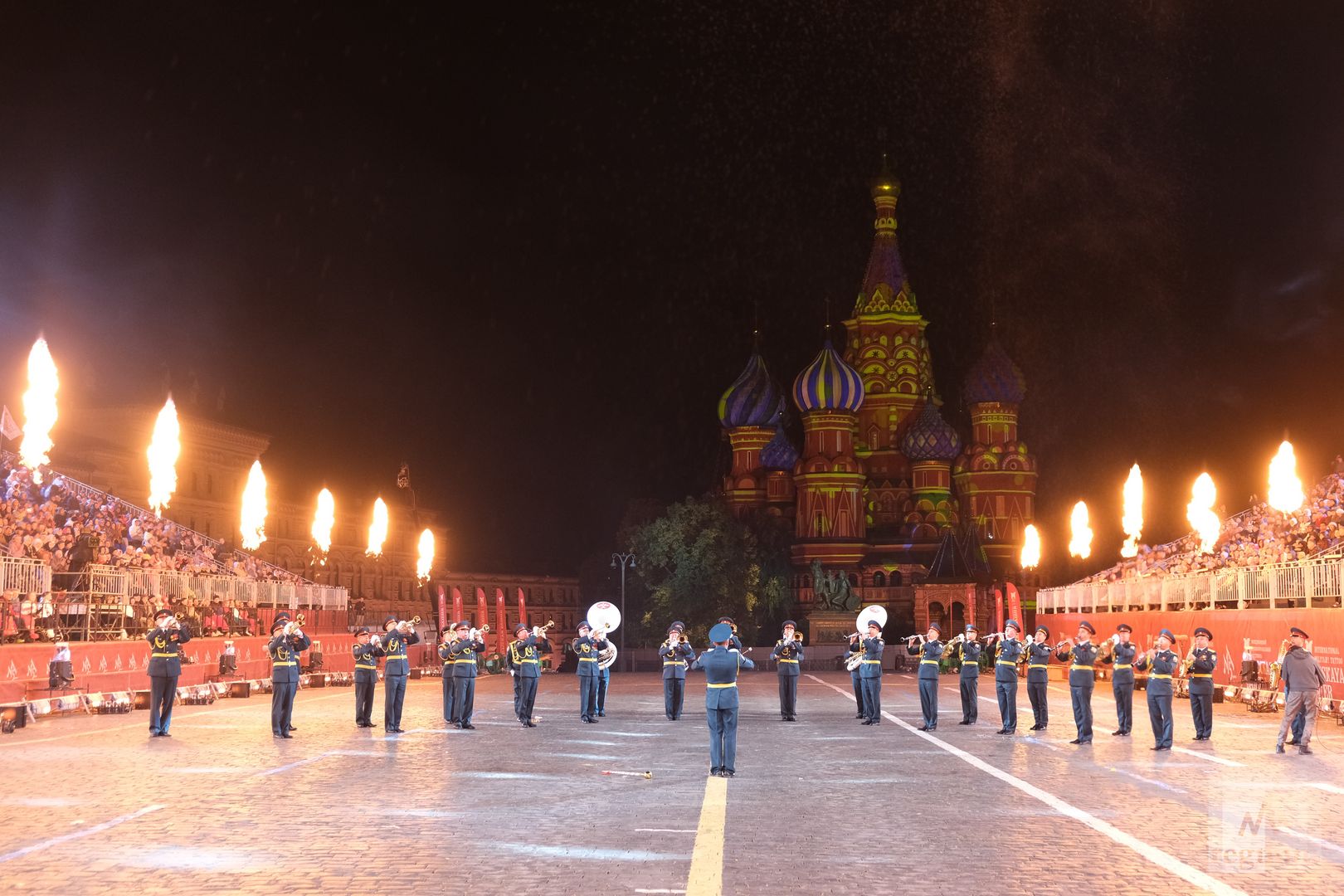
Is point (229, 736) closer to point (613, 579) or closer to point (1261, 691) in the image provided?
point (1261, 691)

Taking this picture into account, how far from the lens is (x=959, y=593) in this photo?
85125 mm

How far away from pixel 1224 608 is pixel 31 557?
28.9 metres

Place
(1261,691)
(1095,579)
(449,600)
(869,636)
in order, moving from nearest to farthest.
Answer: (869,636), (1261,691), (1095,579), (449,600)

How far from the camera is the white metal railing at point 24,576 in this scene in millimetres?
28594

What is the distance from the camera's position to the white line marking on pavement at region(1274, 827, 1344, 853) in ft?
37.4

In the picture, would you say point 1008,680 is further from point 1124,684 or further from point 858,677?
point 858,677

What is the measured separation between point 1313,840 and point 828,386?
284 ft

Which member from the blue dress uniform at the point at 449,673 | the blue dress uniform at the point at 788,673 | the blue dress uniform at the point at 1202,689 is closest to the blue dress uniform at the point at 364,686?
the blue dress uniform at the point at 449,673

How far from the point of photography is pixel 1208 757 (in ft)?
64.4

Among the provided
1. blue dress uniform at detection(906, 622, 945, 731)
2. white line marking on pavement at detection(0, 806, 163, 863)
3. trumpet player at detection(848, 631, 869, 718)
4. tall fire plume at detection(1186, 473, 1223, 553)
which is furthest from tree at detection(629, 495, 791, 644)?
white line marking on pavement at detection(0, 806, 163, 863)

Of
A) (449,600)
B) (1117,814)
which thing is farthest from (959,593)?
(1117,814)

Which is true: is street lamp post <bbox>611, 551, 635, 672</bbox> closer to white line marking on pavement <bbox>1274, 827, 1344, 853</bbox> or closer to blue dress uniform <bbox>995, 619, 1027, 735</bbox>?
blue dress uniform <bbox>995, 619, 1027, 735</bbox>

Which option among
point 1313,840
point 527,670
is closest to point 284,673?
point 527,670

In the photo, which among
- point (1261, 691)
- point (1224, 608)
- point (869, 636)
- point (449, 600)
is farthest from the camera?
point (449, 600)
